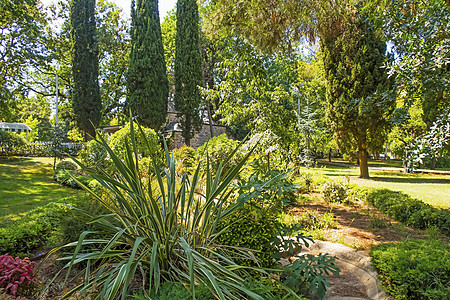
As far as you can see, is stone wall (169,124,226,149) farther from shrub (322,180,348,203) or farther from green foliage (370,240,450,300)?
green foliage (370,240,450,300)

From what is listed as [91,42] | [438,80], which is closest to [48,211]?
[438,80]

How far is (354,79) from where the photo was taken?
8773 millimetres

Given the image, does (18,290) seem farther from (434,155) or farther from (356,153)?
(356,153)

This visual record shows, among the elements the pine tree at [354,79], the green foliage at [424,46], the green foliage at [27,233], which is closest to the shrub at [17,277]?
the green foliage at [27,233]

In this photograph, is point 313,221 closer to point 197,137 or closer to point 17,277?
point 17,277

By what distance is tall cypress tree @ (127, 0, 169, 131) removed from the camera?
13820 mm

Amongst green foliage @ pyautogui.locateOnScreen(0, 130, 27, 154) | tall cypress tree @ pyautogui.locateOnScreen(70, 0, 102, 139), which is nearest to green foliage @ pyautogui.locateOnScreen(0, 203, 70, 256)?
tall cypress tree @ pyautogui.locateOnScreen(70, 0, 102, 139)

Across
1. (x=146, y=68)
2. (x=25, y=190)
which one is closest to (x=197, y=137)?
(x=146, y=68)

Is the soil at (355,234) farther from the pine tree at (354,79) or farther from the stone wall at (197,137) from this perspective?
the stone wall at (197,137)

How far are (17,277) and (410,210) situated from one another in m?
5.06

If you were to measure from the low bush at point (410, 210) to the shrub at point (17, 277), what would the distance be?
15.2 ft

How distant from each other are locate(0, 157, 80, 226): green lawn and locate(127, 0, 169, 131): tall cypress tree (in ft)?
17.2

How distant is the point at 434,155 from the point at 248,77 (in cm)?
351

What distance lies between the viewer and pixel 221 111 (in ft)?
19.9
